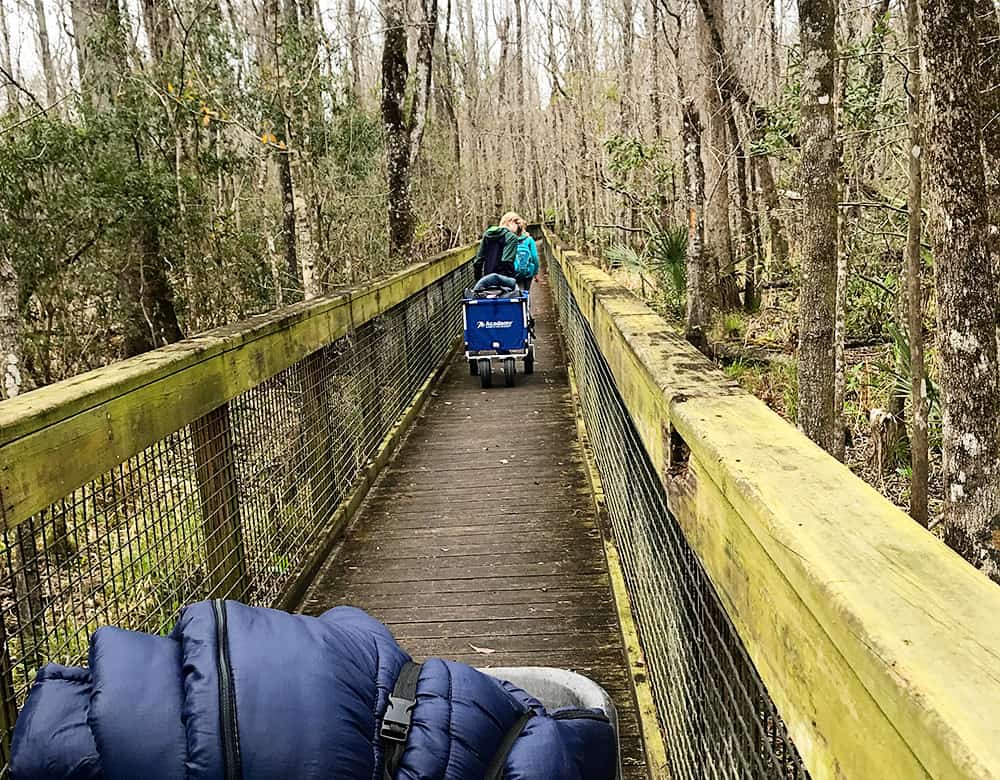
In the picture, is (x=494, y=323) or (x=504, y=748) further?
(x=494, y=323)

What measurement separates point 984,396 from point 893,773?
4.19 meters

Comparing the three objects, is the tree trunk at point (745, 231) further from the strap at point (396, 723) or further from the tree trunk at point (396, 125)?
the strap at point (396, 723)

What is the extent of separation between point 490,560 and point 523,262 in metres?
6.16

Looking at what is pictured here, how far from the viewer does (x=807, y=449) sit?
54.9 inches

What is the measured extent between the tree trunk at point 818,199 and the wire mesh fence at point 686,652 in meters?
2.65

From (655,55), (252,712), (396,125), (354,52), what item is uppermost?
(354,52)

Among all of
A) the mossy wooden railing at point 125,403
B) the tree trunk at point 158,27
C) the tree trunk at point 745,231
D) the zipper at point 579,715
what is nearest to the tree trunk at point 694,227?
the tree trunk at point 745,231

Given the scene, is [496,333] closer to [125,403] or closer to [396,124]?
[396,124]

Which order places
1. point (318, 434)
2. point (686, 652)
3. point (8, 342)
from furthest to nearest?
1. point (8, 342)
2. point (318, 434)
3. point (686, 652)

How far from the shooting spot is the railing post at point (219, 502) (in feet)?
10.4

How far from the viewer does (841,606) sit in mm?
875

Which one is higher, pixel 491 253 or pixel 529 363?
pixel 491 253

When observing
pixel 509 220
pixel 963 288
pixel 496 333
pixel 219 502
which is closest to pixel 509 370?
pixel 496 333

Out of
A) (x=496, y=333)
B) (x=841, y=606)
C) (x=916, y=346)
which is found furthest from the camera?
(x=496, y=333)
